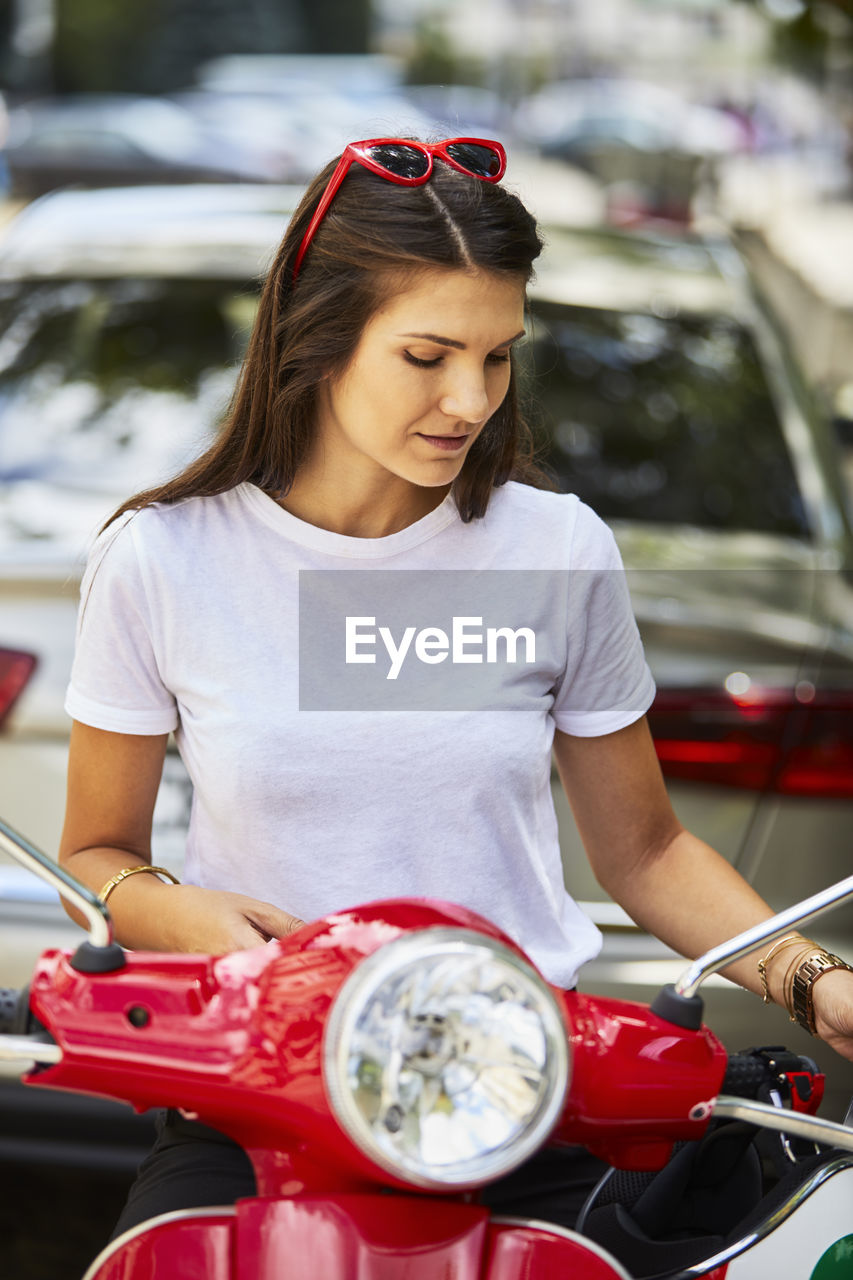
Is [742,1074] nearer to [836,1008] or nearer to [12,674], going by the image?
[836,1008]

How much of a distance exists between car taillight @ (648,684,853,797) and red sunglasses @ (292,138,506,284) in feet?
3.39

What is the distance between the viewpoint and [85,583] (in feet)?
5.39

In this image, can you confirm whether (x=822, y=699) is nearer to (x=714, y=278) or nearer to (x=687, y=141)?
(x=714, y=278)

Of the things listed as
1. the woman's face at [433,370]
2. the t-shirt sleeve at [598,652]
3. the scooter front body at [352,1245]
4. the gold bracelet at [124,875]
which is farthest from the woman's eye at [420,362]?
the scooter front body at [352,1245]

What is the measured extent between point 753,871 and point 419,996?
154cm

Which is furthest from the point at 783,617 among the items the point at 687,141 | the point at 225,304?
the point at 687,141

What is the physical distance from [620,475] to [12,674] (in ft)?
4.36

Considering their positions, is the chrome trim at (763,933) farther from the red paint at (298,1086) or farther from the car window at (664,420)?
the car window at (664,420)

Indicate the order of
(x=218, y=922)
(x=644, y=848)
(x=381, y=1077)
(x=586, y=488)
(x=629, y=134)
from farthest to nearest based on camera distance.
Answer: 1. (x=629, y=134)
2. (x=586, y=488)
3. (x=644, y=848)
4. (x=218, y=922)
5. (x=381, y=1077)

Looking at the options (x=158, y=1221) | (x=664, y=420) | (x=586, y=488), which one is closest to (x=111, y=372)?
(x=586, y=488)

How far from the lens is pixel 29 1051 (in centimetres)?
110

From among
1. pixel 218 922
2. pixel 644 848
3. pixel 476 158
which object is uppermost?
pixel 476 158

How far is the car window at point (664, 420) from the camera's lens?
3158 mm

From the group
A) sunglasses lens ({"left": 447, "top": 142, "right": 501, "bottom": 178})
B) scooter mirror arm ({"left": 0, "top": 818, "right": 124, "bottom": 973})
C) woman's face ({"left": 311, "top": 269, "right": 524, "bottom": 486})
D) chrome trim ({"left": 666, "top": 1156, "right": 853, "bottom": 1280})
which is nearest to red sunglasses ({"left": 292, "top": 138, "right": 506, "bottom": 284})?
sunglasses lens ({"left": 447, "top": 142, "right": 501, "bottom": 178})
